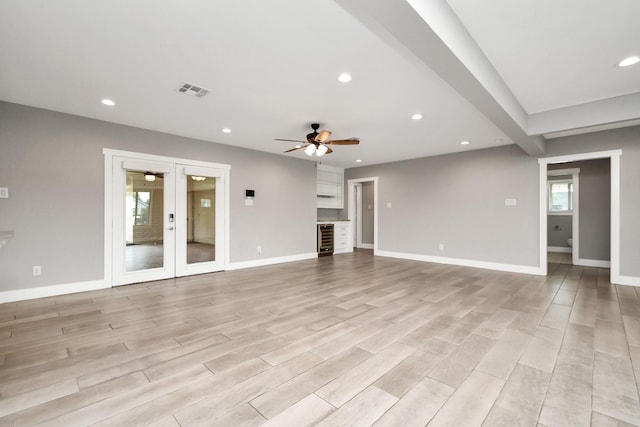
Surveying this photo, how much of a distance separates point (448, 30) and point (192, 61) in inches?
87.4

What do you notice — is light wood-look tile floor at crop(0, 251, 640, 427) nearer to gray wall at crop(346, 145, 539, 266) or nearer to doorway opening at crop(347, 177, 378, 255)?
gray wall at crop(346, 145, 539, 266)

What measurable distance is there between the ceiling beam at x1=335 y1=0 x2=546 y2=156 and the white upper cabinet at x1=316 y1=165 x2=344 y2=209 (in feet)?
17.8


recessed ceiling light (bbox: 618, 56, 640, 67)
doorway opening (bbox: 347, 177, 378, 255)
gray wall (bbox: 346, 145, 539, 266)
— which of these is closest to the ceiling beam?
recessed ceiling light (bbox: 618, 56, 640, 67)

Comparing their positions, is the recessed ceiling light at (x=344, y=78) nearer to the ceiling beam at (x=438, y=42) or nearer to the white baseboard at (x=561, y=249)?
the ceiling beam at (x=438, y=42)

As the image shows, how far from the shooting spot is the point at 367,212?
9609 millimetres

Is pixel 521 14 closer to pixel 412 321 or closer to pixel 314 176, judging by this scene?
pixel 412 321

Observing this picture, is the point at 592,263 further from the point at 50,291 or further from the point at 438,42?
the point at 50,291

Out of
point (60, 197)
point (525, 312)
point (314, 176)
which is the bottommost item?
point (525, 312)

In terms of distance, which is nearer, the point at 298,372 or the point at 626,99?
the point at 298,372

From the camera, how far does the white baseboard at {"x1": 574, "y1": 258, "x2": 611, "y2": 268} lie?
610 centimetres

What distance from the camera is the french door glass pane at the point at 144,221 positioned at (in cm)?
467

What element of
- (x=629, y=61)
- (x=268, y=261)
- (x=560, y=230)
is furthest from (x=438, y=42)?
(x=560, y=230)

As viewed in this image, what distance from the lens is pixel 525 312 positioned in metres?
3.37

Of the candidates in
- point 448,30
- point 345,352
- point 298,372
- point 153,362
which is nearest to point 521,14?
point 448,30
